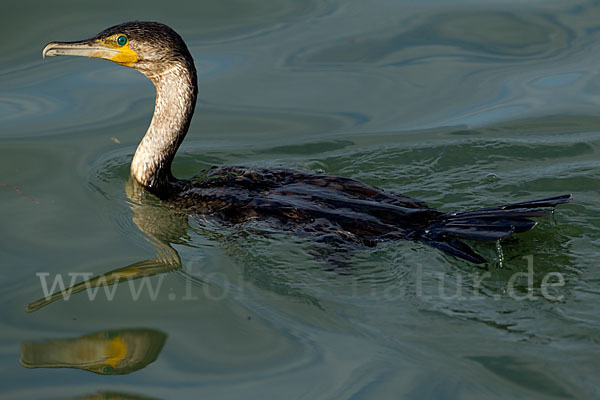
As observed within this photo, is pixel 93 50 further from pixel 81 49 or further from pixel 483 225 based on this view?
pixel 483 225

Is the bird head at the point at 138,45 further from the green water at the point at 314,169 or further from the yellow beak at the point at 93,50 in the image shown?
the green water at the point at 314,169

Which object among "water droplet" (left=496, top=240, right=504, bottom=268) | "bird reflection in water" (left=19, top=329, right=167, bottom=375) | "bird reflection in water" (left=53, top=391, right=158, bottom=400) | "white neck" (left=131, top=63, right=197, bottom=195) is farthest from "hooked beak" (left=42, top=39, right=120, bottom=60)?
"water droplet" (left=496, top=240, right=504, bottom=268)

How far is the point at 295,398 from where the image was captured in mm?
3678

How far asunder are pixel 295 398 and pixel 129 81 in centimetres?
486

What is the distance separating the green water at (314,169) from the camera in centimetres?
386

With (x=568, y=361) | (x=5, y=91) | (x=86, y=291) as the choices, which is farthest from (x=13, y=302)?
(x=5, y=91)

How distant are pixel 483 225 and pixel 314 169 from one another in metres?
2.03

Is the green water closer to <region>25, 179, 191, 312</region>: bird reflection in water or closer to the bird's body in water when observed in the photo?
<region>25, 179, 191, 312</region>: bird reflection in water

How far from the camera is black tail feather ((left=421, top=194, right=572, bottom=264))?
14.7ft

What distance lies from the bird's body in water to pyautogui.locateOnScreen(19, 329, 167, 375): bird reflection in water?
1.26 m

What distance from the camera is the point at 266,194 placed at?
17.2 ft

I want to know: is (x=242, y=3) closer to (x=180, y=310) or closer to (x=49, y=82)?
(x=49, y=82)

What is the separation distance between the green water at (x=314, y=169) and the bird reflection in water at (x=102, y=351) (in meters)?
0.01

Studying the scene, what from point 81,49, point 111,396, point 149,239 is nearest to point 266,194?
point 149,239
